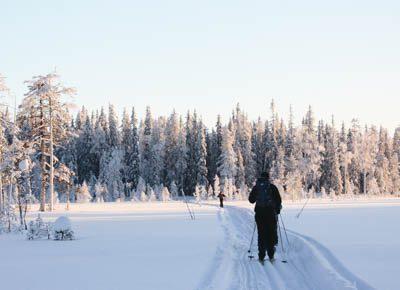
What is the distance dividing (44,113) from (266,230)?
30835mm

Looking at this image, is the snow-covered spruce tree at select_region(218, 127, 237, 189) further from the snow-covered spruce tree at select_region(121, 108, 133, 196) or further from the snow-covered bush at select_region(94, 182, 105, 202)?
the snow-covered bush at select_region(94, 182, 105, 202)

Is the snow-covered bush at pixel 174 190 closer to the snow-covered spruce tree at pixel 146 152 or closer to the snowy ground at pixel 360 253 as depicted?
the snow-covered spruce tree at pixel 146 152

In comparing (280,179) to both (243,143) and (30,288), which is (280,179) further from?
(30,288)

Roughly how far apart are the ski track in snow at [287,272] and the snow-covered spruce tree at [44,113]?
93.6 ft

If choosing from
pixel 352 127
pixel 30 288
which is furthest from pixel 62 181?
pixel 352 127

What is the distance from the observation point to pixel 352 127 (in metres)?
109

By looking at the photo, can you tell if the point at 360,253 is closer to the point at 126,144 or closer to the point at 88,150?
the point at 126,144

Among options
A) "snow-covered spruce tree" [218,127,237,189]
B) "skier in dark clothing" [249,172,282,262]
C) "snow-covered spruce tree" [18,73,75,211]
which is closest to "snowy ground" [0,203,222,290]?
"skier in dark clothing" [249,172,282,262]

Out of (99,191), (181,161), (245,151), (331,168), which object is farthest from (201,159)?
(331,168)

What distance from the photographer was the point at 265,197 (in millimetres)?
12203

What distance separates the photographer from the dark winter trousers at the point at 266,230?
11.6 metres

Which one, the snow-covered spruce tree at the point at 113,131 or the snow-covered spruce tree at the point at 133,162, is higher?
the snow-covered spruce tree at the point at 113,131

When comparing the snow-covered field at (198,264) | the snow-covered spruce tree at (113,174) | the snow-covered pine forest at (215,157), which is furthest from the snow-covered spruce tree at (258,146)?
the snow-covered field at (198,264)

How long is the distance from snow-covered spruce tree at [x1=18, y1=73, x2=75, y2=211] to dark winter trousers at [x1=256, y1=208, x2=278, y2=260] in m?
29.0
